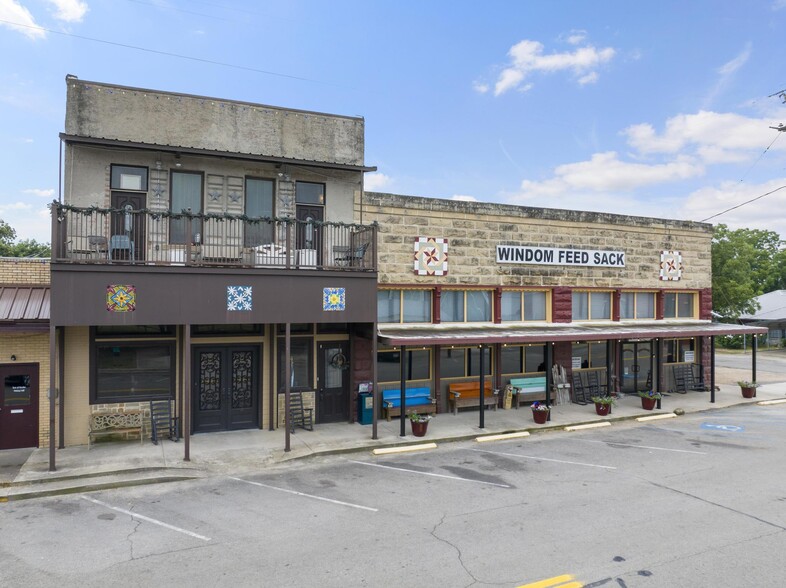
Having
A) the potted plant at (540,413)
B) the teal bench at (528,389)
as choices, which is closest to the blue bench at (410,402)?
the potted plant at (540,413)

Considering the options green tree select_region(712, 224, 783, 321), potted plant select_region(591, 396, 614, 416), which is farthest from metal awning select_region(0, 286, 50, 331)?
green tree select_region(712, 224, 783, 321)

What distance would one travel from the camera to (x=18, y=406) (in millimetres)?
12383

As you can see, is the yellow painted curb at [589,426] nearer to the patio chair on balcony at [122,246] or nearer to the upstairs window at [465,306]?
the upstairs window at [465,306]

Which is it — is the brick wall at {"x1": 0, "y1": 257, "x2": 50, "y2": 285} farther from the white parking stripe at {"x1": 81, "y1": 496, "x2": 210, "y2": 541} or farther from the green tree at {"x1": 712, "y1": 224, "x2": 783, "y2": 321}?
the green tree at {"x1": 712, "y1": 224, "x2": 783, "y2": 321}

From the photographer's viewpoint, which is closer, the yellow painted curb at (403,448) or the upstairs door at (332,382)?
the yellow painted curb at (403,448)

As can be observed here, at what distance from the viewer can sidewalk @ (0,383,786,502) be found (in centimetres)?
1029

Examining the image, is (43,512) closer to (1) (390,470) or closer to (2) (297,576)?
(2) (297,576)

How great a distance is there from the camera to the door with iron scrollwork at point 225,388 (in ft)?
46.1

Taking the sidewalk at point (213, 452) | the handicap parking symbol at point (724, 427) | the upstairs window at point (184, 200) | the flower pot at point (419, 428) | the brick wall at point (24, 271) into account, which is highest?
the upstairs window at point (184, 200)

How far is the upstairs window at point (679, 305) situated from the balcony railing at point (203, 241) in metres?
14.3

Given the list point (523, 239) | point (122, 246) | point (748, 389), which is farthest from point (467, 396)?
point (748, 389)

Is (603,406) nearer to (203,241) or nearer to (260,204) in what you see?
(260,204)

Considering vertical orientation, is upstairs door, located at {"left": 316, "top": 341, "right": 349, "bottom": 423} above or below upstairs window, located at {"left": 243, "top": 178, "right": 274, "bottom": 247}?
below

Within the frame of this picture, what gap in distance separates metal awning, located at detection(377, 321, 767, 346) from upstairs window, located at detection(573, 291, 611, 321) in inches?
21.8
